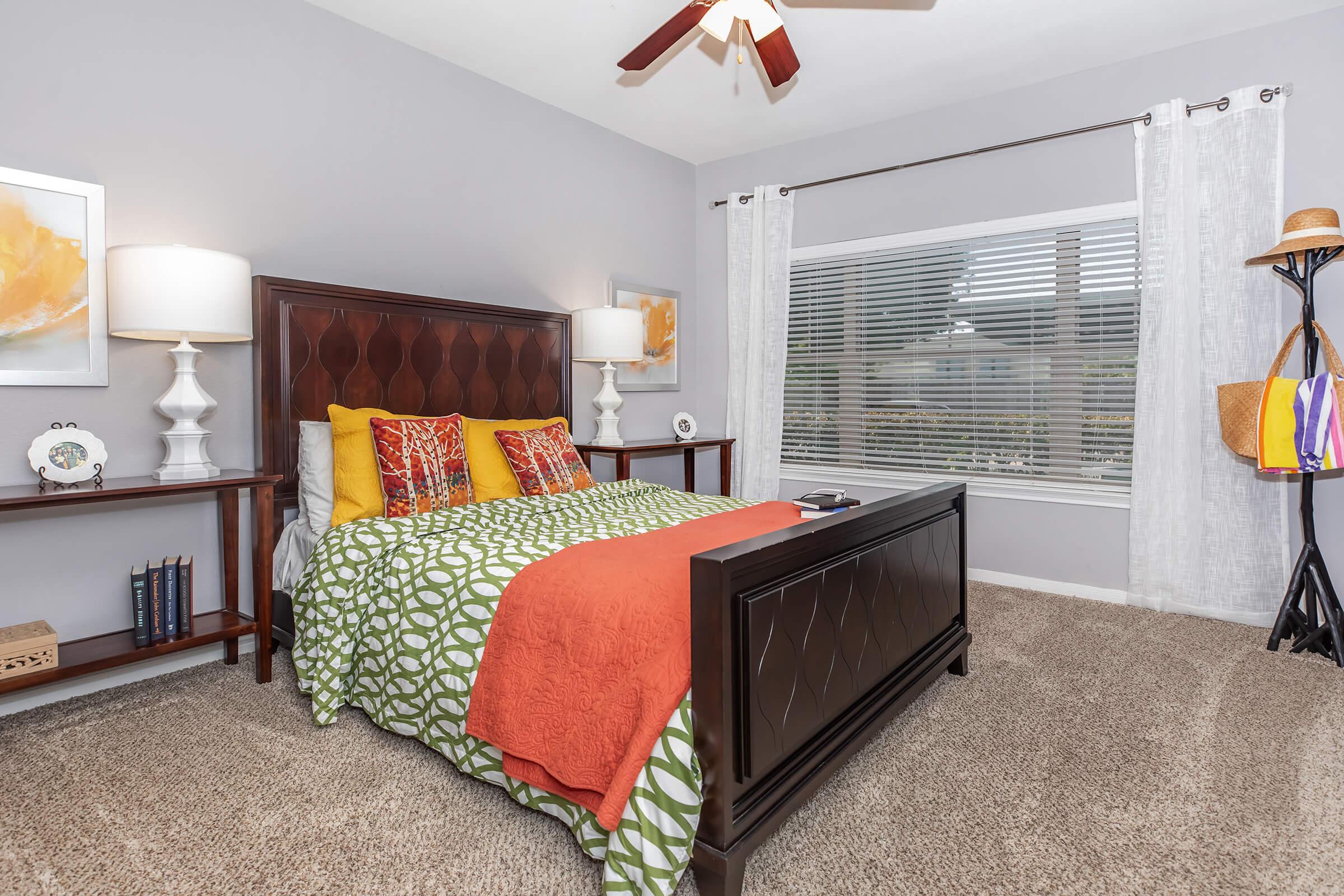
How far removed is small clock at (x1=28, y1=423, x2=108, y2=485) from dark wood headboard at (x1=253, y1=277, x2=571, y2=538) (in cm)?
53

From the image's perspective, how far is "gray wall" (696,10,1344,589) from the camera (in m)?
3.02

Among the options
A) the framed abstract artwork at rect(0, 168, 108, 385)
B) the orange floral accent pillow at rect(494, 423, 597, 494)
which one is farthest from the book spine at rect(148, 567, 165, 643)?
the orange floral accent pillow at rect(494, 423, 597, 494)

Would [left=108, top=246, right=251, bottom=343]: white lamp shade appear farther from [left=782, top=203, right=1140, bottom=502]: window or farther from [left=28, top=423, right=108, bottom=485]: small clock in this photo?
[left=782, top=203, right=1140, bottom=502]: window

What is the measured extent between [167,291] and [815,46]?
115 inches

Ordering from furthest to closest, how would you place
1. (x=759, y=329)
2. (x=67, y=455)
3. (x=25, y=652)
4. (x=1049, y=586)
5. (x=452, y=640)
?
(x=759, y=329), (x=1049, y=586), (x=67, y=455), (x=25, y=652), (x=452, y=640)

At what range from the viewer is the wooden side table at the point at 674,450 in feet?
12.8

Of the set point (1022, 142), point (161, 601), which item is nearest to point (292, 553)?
point (161, 601)

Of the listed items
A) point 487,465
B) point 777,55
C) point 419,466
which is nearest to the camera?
point 777,55

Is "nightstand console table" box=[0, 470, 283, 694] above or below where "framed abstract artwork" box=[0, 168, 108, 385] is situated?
below

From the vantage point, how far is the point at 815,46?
10.9ft

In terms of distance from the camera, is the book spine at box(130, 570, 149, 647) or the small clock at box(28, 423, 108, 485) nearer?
the small clock at box(28, 423, 108, 485)

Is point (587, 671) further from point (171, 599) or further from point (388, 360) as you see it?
point (388, 360)

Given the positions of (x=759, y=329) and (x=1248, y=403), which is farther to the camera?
(x=759, y=329)

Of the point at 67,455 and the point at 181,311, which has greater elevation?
the point at 181,311
